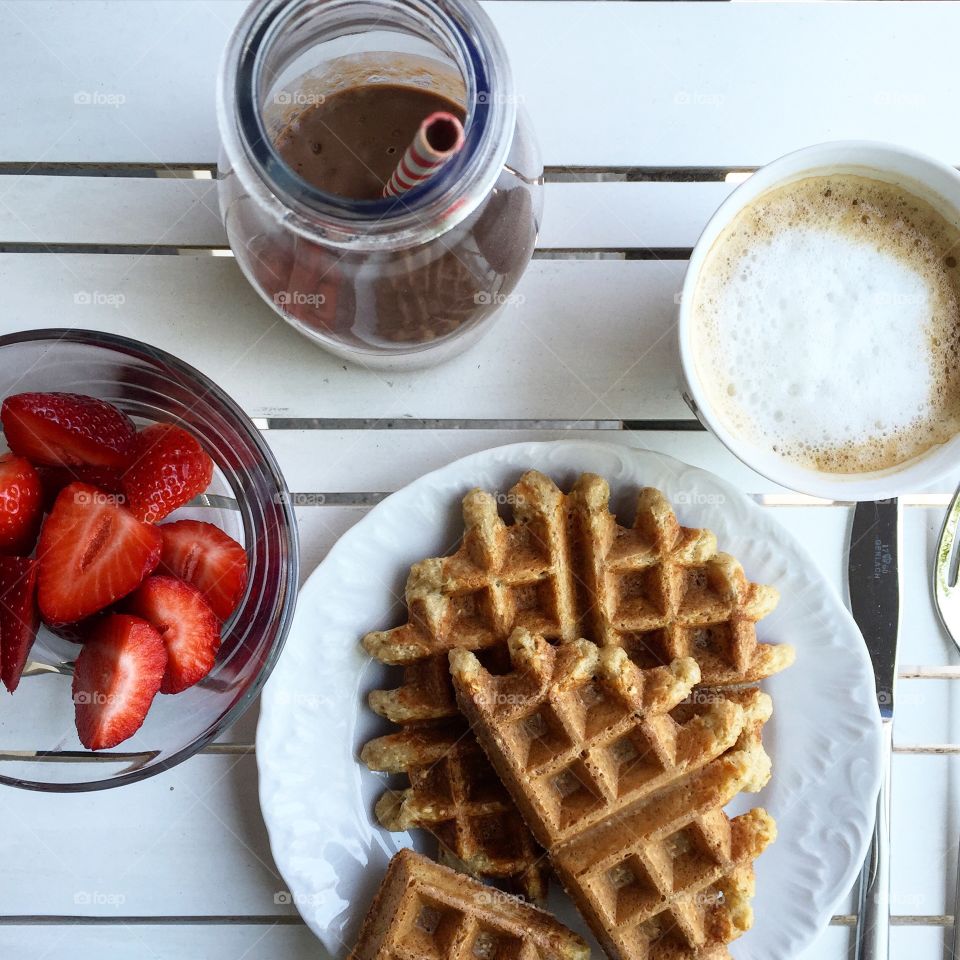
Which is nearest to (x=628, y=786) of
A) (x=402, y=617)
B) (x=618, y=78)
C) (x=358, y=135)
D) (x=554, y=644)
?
(x=554, y=644)

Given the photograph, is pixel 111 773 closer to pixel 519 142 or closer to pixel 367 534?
pixel 367 534

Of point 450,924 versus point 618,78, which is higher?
point 618,78

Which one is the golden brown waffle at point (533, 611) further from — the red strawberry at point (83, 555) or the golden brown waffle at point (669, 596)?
the red strawberry at point (83, 555)

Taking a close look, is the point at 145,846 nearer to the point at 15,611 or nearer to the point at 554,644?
the point at 15,611

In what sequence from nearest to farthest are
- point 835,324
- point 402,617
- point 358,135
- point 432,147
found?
point 432,147 < point 358,135 < point 835,324 < point 402,617

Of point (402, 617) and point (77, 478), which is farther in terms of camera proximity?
point (402, 617)

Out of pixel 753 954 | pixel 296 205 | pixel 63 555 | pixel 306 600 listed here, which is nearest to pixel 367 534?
pixel 306 600
